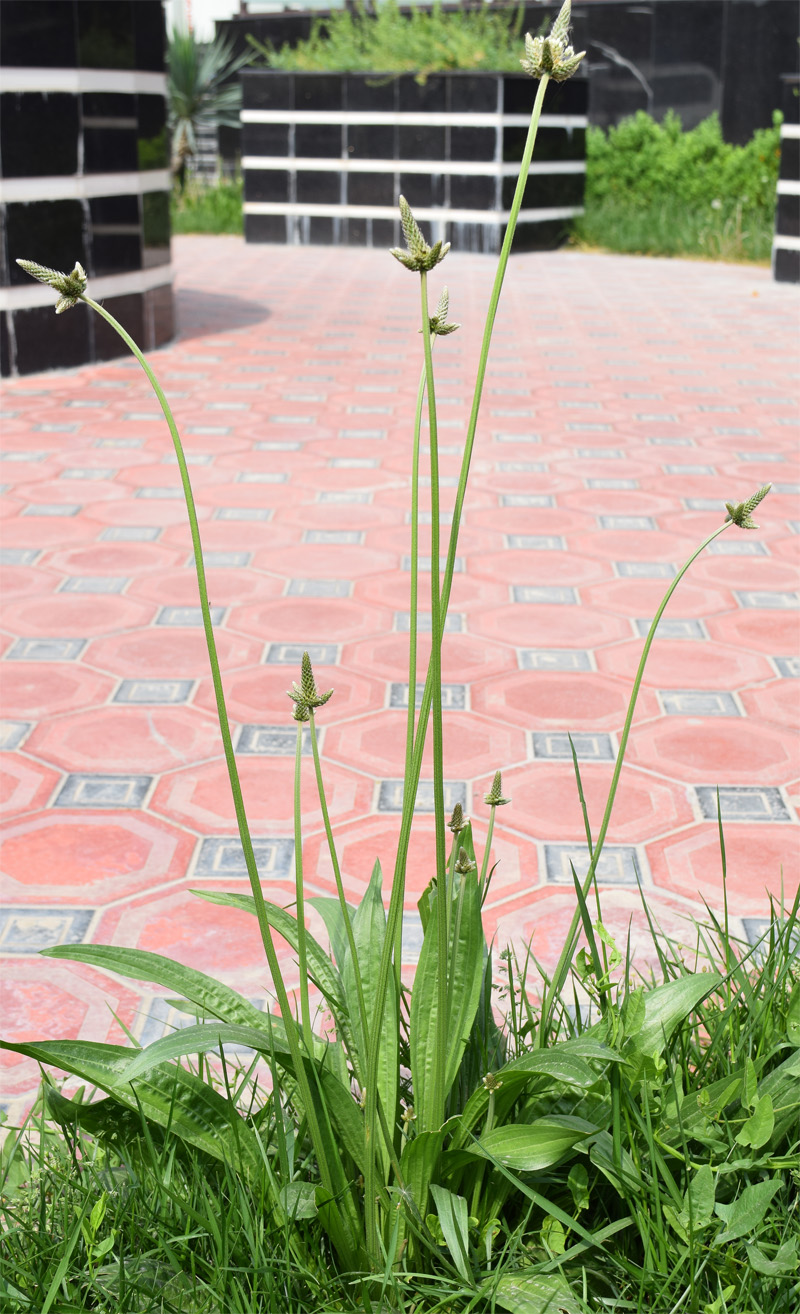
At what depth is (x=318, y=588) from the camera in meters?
4.49

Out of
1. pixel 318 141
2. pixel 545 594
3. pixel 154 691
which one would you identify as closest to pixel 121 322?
pixel 545 594

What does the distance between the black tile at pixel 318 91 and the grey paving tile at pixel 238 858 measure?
12.7 metres

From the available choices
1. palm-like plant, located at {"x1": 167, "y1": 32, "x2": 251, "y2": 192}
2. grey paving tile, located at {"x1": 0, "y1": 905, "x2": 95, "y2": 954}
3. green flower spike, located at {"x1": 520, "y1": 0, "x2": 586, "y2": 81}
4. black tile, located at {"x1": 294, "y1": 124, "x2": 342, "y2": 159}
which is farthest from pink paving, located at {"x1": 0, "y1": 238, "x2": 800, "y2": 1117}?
palm-like plant, located at {"x1": 167, "y1": 32, "x2": 251, "y2": 192}

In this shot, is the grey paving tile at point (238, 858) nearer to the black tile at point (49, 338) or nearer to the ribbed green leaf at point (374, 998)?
the ribbed green leaf at point (374, 998)

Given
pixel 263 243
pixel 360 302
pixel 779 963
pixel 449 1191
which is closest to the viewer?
pixel 449 1191

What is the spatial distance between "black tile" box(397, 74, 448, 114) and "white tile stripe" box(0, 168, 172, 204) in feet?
20.3

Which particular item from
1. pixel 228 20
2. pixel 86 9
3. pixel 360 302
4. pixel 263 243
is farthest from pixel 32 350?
pixel 228 20

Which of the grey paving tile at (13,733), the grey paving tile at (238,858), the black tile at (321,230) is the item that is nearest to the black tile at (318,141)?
the black tile at (321,230)

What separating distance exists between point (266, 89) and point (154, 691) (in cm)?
1238

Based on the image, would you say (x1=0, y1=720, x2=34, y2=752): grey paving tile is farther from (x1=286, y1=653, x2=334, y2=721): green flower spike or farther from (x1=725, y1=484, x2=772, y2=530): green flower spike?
(x1=725, y1=484, x2=772, y2=530): green flower spike

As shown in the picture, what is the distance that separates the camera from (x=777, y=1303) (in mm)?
1459

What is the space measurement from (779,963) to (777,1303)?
528 mm

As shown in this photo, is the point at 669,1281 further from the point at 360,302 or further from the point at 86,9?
Answer: the point at 360,302

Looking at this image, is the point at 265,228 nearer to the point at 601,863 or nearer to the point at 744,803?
the point at 744,803
